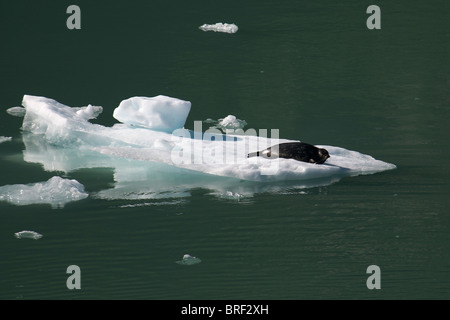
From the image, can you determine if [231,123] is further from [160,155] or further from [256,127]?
[160,155]

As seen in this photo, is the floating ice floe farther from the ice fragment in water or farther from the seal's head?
the seal's head

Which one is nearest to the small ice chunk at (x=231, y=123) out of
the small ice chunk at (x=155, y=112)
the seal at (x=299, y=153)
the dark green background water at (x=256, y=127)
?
the dark green background water at (x=256, y=127)

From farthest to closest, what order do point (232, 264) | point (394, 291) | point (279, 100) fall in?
point (279, 100) < point (232, 264) < point (394, 291)

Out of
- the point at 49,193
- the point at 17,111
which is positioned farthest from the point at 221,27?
the point at 49,193

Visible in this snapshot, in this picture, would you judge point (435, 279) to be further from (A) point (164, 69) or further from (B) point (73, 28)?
(B) point (73, 28)

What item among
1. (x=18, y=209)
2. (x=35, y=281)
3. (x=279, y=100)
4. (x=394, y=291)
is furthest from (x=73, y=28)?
(x=394, y=291)

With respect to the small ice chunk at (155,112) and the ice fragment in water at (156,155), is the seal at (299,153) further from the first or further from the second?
the small ice chunk at (155,112)
